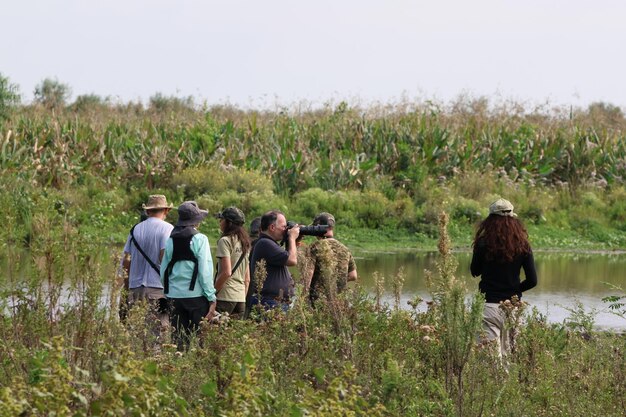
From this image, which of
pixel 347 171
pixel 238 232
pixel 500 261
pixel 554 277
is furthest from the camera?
pixel 347 171

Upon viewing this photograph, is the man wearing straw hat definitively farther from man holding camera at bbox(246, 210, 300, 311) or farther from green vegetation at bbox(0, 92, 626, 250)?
green vegetation at bbox(0, 92, 626, 250)

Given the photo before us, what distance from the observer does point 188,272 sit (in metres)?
9.63

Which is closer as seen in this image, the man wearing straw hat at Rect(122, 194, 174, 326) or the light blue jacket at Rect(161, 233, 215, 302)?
the light blue jacket at Rect(161, 233, 215, 302)

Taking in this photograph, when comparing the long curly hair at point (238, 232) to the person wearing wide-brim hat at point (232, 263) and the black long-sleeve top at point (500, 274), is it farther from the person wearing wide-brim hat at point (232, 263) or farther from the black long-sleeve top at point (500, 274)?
the black long-sleeve top at point (500, 274)

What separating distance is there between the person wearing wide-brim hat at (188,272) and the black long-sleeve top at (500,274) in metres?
2.09

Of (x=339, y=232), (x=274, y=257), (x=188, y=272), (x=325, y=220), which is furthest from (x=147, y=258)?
(x=339, y=232)

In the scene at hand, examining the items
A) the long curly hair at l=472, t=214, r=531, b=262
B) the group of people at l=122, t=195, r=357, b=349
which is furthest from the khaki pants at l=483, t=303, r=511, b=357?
the group of people at l=122, t=195, r=357, b=349

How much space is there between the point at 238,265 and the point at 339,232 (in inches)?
643

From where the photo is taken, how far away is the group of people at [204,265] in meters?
9.63

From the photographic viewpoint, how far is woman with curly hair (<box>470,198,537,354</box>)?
9.17 meters

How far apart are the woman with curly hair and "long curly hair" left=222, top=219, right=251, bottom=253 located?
2.00m

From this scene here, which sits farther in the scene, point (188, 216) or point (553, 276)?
point (553, 276)

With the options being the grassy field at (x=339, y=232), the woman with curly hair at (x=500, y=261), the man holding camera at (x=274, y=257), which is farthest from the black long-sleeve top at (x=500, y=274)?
the man holding camera at (x=274, y=257)

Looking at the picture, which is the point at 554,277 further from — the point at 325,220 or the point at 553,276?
the point at 325,220
